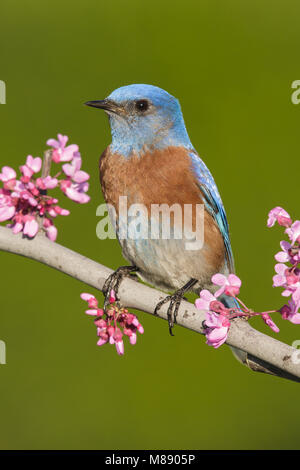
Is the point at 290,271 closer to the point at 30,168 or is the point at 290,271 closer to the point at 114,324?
the point at 114,324

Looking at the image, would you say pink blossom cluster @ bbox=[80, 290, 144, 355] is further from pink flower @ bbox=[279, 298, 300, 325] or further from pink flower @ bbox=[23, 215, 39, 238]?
pink flower @ bbox=[279, 298, 300, 325]

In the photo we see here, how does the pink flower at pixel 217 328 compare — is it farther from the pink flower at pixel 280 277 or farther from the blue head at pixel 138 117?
the blue head at pixel 138 117

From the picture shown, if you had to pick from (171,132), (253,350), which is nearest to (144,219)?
(171,132)

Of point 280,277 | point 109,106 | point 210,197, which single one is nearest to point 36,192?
point 280,277

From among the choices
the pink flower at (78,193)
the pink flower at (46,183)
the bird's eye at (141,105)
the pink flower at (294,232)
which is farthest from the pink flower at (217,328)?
the bird's eye at (141,105)
